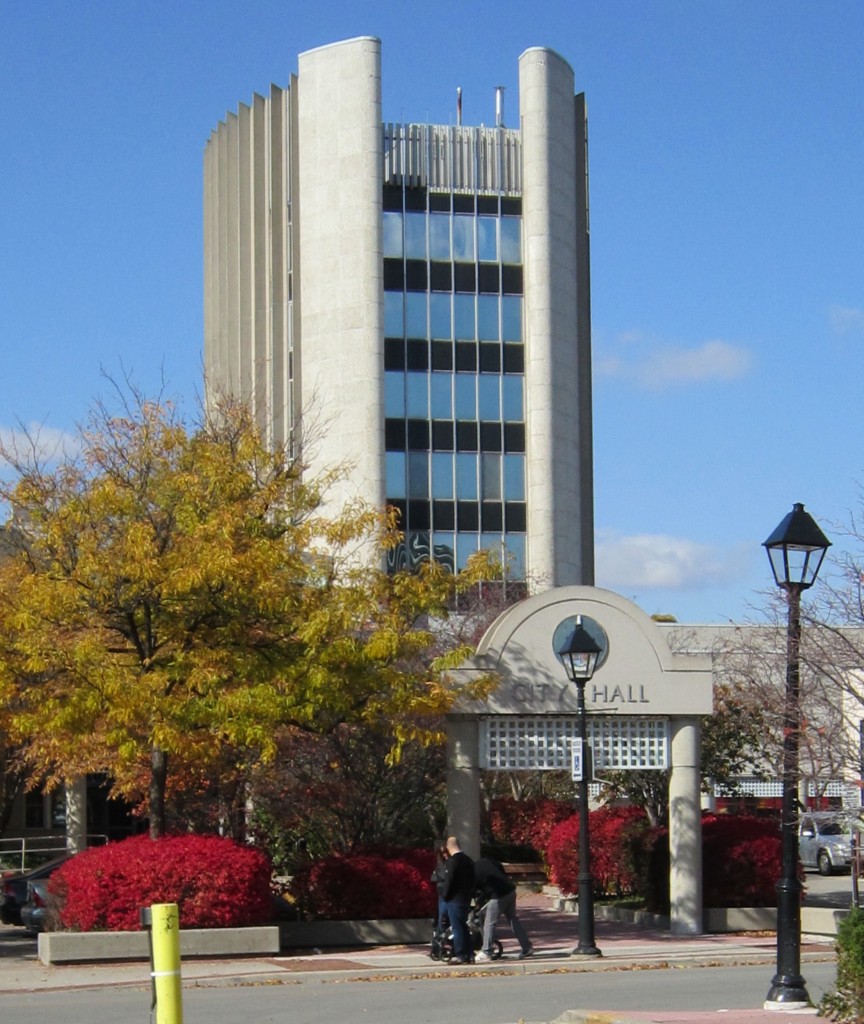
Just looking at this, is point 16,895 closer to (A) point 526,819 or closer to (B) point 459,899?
(B) point 459,899

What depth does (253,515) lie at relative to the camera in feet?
75.3

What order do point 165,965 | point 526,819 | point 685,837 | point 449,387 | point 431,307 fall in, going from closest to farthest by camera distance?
point 165,965, point 685,837, point 526,819, point 449,387, point 431,307

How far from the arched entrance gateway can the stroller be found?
6.53 ft

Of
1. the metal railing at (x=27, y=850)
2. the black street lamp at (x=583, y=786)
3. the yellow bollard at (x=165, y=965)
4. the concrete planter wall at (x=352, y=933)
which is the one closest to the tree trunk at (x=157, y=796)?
the concrete planter wall at (x=352, y=933)

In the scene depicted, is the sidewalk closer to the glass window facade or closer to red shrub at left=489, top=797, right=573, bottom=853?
red shrub at left=489, top=797, right=573, bottom=853

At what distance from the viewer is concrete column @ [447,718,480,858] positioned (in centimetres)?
2327

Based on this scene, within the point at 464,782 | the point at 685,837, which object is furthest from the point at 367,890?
the point at 685,837

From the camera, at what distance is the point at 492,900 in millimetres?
20594

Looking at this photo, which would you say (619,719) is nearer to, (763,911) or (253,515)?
(763,911)

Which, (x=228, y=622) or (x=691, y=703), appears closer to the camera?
(x=228, y=622)

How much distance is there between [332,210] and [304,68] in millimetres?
6638

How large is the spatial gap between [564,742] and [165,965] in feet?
49.8

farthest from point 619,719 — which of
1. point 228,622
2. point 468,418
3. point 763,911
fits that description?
point 468,418

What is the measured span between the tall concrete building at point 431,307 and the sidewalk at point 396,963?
41438 mm
